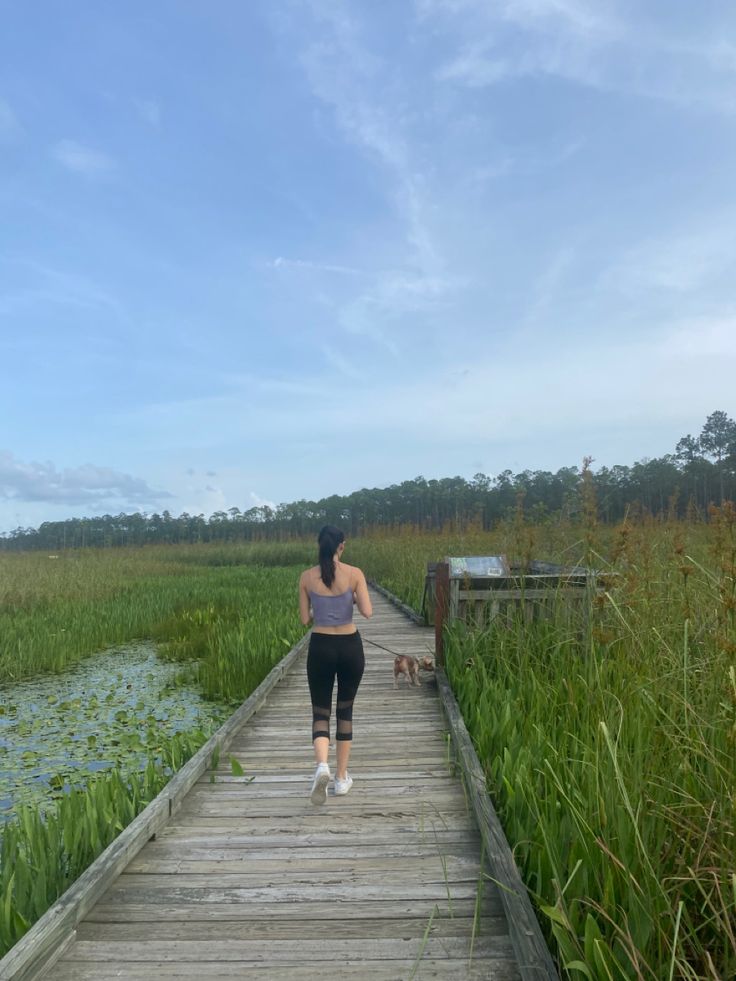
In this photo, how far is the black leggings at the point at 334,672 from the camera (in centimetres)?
448

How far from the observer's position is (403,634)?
444 inches

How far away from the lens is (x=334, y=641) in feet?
14.7

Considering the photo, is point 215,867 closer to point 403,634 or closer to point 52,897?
point 52,897

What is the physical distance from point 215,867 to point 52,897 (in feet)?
2.44

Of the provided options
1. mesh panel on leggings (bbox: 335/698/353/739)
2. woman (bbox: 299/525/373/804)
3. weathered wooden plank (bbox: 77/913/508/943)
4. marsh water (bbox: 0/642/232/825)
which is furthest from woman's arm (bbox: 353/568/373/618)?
marsh water (bbox: 0/642/232/825)

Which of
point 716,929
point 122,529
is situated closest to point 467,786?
point 716,929

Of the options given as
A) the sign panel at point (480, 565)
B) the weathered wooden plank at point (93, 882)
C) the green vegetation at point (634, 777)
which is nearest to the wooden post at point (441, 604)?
the green vegetation at point (634, 777)

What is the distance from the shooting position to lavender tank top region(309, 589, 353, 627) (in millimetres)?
4445

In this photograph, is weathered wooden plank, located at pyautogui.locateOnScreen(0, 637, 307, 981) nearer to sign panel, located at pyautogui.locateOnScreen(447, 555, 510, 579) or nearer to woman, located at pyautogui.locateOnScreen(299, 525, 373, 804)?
woman, located at pyautogui.locateOnScreen(299, 525, 373, 804)

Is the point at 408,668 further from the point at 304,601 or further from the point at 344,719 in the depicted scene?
the point at 304,601

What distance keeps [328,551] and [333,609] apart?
380 mm

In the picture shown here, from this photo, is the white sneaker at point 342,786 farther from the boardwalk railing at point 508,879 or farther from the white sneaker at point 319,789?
the boardwalk railing at point 508,879

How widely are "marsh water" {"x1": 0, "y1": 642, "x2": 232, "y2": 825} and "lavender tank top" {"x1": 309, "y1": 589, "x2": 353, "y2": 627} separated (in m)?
2.38

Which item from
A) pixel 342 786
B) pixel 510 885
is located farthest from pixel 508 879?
pixel 342 786
